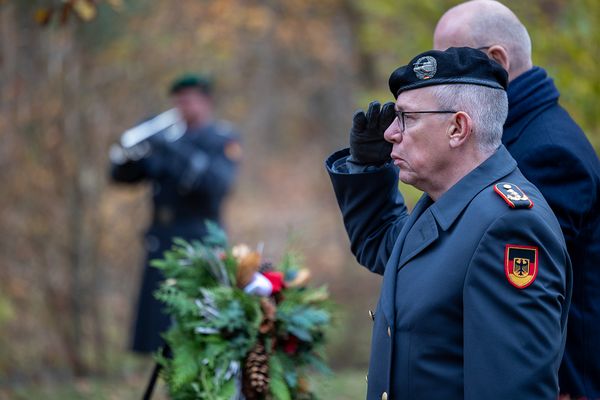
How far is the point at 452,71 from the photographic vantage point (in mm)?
2492

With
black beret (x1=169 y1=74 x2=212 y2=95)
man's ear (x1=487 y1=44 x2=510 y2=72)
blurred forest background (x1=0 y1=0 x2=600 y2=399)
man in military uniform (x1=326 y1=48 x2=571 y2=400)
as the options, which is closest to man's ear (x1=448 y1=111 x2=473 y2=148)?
man in military uniform (x1=326 y1=48 x2=571 y2=400)

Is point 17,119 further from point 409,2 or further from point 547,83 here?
point 547,83

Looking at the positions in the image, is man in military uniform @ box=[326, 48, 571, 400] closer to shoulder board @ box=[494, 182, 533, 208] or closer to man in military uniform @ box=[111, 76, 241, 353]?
shoulder board @ box=[494, 182, 533, 208]

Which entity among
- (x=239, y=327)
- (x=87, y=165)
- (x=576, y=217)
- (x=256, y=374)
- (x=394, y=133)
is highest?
(x=87, y=165)

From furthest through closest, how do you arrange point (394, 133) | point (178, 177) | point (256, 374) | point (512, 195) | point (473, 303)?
point (178, 177)
point (256, 374)
point (394, 133)
point (512, 195)
point (473, 303)

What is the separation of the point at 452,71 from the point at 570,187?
24.9 inches

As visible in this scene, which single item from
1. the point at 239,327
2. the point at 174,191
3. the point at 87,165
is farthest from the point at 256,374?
the point at 87,165

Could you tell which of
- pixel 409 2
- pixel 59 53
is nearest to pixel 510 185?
pixel 409 2

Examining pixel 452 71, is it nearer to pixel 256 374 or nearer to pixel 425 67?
pixel 425 67

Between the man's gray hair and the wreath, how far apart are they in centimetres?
141

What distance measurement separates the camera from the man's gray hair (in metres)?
2.46

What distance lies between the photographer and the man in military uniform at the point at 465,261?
2.21 meters

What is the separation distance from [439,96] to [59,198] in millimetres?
6368

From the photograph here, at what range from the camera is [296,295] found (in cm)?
382
